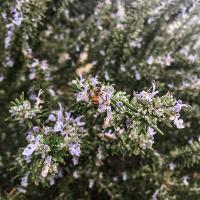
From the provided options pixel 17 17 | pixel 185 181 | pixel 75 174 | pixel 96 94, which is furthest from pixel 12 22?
pixel 185 181

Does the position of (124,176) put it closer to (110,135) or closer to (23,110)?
(110,135)

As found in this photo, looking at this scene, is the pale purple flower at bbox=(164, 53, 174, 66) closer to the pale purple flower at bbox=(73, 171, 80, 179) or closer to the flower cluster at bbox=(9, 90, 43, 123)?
the pale purple flower at bbox=(73, 171, 80, 179)

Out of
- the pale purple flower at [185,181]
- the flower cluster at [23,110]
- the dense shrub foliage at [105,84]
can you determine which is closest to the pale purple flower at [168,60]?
the dense shrub foliage at [105,84]

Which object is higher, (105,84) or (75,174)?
(105,84)

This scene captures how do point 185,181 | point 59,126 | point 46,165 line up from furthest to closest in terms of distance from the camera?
1. point 185,181
2. point 59,126
3. point 46,165

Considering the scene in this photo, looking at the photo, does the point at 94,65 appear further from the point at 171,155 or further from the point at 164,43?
the point at 171,155

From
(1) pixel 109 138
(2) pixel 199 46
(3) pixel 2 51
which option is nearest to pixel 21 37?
(3) pixel 2 51

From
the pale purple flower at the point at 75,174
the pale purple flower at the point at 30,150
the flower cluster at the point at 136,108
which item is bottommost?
the pale purple flower at the point at 30,150

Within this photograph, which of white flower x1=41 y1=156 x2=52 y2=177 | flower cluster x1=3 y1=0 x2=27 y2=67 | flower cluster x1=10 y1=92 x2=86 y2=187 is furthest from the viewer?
flower cluster x1=3 y1=0 x2=27 y2=67

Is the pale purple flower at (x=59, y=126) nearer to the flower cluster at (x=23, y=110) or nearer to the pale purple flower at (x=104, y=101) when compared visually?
the flower cluster at (x=23, y=110)

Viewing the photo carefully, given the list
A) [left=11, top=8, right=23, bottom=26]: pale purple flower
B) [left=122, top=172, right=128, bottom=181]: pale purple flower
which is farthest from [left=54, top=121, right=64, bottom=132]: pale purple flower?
[left=122, top=172, right=128, bottom=181]: pale purple flower
